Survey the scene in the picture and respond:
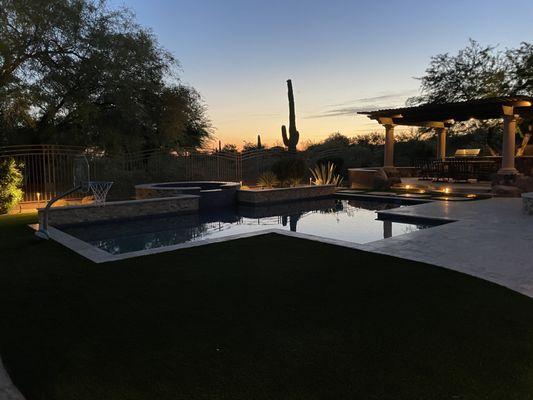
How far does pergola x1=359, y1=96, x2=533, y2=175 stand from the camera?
13664mm

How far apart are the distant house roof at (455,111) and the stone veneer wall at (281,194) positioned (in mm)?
4356

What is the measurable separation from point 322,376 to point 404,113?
1577 centimetres

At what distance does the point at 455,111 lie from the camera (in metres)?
16.2

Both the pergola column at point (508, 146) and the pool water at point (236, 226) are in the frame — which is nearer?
the pool water at point (236, 226)

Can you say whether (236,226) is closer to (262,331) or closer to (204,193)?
(204,193)

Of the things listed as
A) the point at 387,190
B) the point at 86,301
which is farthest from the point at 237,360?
the point at 387,190

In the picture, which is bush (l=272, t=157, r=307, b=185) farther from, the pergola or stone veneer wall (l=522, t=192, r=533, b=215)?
stone veneer wall (l=522, t=192, r=533, b=215)

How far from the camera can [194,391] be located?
2.46 m

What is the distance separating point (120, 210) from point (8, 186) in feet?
11.8

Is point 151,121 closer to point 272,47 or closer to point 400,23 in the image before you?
point 272,47

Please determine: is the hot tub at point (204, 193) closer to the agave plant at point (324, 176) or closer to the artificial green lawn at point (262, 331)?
the agave plant at point (324, 176)

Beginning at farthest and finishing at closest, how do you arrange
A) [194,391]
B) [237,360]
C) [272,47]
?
[272,47]
[237,360]
[194,391]

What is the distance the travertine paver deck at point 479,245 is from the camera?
5012 millimetres

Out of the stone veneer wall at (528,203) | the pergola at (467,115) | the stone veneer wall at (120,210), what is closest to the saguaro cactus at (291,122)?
the pergola at (467,115)
